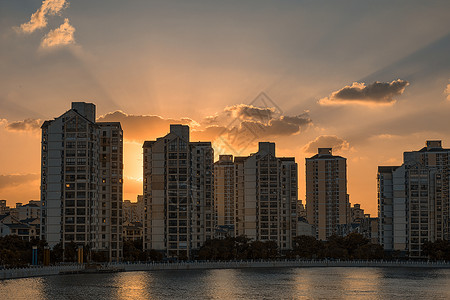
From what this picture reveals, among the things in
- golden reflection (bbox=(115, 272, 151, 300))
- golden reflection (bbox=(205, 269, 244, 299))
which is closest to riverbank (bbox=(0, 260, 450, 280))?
golden reflection (bbox=(115, 272, 151, 300))

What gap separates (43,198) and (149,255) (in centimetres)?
3300

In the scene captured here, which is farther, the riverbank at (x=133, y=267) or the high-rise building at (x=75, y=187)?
the high-rise building at (x=75, y=187)

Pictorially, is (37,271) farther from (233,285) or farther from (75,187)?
(233,285)

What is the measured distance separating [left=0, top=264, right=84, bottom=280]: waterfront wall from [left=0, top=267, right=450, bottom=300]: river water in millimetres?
3679

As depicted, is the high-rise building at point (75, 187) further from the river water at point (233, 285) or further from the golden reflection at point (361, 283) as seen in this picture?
the golden reflection at point (361, 283)

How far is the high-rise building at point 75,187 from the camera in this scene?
583 feet

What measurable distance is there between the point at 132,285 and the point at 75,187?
164 ft

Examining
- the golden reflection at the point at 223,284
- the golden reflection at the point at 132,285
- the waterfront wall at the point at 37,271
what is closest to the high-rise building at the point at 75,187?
the waterfront wall at the point at 37,271

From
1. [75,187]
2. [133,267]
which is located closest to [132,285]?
[133,267]

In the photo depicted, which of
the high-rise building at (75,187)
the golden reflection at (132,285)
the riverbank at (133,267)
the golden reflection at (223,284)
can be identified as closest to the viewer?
the golden reflection at (132,285)

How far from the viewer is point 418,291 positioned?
131 meters

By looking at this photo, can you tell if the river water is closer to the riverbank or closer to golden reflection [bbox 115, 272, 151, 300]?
golden reflection [bbox 115, 272, 151, 300]

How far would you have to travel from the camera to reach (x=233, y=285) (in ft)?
458

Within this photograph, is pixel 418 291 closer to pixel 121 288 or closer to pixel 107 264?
pixel 121 288
